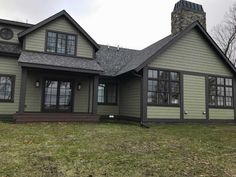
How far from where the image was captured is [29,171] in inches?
209

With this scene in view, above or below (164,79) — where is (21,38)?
above

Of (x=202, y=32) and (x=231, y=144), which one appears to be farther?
(x=202, y=32)

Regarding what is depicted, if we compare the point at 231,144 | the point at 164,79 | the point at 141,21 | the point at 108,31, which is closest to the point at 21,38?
the point at 164,79

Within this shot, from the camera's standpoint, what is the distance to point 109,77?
16859 millimetres

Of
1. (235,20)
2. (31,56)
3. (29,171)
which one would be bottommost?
(29,171)

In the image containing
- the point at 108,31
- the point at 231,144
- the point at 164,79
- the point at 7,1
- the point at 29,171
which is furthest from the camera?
the point at 108,31

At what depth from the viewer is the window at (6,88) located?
46.1 ft

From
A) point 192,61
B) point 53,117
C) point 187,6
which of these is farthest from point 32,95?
point 187,6

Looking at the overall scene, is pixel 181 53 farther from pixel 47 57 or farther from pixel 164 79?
pixel 47 57

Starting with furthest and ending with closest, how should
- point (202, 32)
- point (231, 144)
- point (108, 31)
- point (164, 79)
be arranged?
1. point (108, 31)
2. point (202, 32)
3. point (164, 79)
4. point (231, 144)

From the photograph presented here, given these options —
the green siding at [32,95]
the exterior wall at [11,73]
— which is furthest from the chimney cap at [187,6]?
the exterior wall at [11,73]

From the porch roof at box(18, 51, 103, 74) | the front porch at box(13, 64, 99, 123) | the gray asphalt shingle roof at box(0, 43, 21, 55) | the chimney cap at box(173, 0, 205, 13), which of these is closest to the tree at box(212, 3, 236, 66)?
the chimney cap at box(173, 0, 205, 13)

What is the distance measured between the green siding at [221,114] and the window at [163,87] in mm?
2587

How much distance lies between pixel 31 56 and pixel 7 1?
41.5ft
